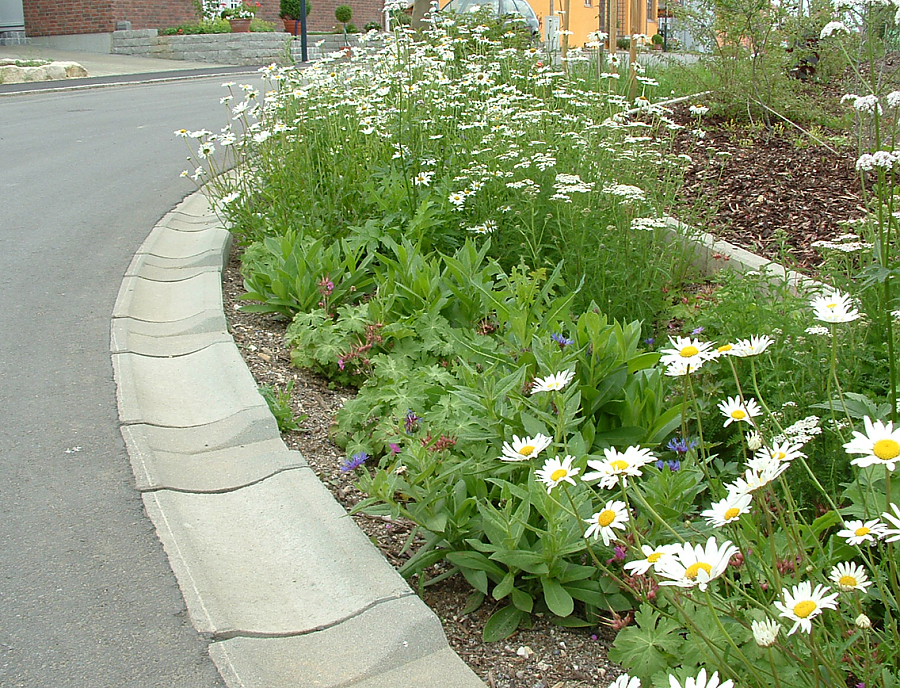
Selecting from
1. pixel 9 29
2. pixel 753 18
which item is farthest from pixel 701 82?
pixel 9 29

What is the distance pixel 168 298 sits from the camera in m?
5.04

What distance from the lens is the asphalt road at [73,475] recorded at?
2236 millimetres

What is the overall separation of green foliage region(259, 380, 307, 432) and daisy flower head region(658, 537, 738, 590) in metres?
2.29

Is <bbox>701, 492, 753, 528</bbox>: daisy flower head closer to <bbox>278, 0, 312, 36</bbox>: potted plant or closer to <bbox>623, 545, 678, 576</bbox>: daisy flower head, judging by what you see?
<bbox>623, 545, 678, 576</bbox>: daisy flower head

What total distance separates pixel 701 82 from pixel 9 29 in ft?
88.5

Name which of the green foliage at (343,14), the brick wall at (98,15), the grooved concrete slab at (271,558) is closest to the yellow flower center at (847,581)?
the grooved concrete slab at (271,558)

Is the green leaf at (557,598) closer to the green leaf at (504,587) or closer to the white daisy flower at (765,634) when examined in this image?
the green leaf at (504,587)

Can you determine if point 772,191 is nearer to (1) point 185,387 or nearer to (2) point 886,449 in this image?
(1) point 185,387

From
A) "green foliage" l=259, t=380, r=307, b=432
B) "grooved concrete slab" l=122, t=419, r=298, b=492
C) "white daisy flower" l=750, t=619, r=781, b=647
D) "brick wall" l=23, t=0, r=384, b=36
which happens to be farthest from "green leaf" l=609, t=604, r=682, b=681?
"brick wall" l=23, t=0, r=384, b=36

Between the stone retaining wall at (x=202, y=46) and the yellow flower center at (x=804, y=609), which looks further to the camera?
the stone retaining wall at (x=202, y=46)

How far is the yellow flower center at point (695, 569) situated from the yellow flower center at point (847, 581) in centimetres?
22

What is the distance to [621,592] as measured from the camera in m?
2.46

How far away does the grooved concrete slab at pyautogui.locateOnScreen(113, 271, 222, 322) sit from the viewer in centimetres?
476

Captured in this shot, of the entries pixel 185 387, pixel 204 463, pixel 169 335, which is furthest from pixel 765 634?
pixel 169 335
